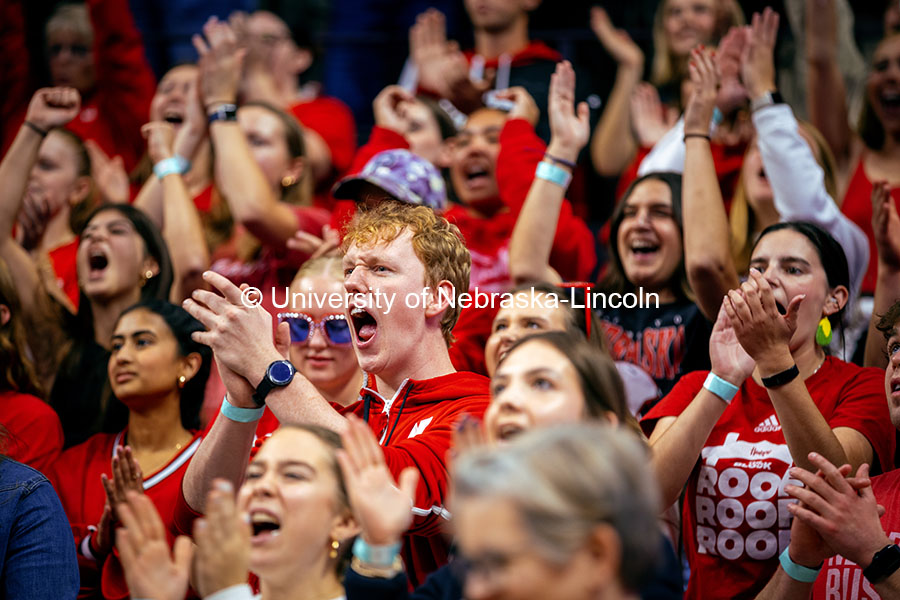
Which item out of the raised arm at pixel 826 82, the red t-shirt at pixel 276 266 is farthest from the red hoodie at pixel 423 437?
the raised arm at pixel 826 82

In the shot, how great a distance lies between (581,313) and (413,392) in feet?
2.77

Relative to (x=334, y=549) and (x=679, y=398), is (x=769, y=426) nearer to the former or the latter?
(x=679, y=398)

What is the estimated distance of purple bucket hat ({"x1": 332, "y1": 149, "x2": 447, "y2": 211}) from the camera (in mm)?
4102

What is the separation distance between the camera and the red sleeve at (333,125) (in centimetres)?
603

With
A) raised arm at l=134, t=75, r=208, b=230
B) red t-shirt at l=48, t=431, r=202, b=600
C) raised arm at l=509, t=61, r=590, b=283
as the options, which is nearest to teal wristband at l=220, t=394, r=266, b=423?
red t-shirt at l=48, t=431, r=202, b=600

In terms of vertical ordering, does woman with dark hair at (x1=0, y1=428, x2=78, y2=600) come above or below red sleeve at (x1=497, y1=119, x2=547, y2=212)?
below

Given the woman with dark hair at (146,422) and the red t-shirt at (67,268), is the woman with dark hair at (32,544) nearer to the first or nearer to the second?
the woman with dark hair at (146,422)

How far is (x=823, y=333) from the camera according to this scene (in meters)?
3.40

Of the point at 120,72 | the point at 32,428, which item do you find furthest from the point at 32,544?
the point at 120,72

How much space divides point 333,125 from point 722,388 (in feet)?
11.3

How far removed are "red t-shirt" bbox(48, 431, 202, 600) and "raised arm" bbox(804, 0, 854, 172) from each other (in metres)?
3.00

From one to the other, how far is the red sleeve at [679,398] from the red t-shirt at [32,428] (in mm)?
1941

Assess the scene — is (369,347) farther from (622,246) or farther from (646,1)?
(646,1)

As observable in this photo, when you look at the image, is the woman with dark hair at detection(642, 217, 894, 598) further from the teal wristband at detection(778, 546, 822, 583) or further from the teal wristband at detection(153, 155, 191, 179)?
the teal wristband at detection(153, 155, 191, 179)
